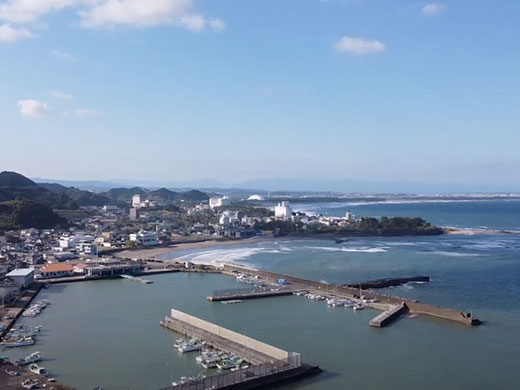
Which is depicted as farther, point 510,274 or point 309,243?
point 309,243

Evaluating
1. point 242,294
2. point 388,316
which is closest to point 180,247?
point 242,294

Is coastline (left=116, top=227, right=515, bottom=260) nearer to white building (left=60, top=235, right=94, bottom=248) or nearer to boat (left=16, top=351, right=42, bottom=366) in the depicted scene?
white building (left=60, top=235, right=94, bottom=248)

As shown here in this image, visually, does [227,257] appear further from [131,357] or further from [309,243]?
[131,357]

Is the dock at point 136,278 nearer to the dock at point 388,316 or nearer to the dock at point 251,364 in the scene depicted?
the dock at point 251,364

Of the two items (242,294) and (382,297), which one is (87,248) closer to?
(242,294)

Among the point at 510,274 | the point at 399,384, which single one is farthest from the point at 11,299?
the point at 510,274

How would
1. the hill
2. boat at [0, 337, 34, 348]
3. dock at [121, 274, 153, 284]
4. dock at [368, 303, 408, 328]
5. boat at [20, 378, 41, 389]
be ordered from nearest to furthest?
boat at [20, 378, 41, 389]
boat at [0, 337, 34, 348]
dock at [368, 303, 408, 328]
dock at [121, 274, 153, 284]
the hill

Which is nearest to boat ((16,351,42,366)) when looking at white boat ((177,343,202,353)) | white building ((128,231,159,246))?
white boat ((177,343,202,353))

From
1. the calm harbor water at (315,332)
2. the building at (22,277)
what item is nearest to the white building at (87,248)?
the calm harbor water at (315,332)
